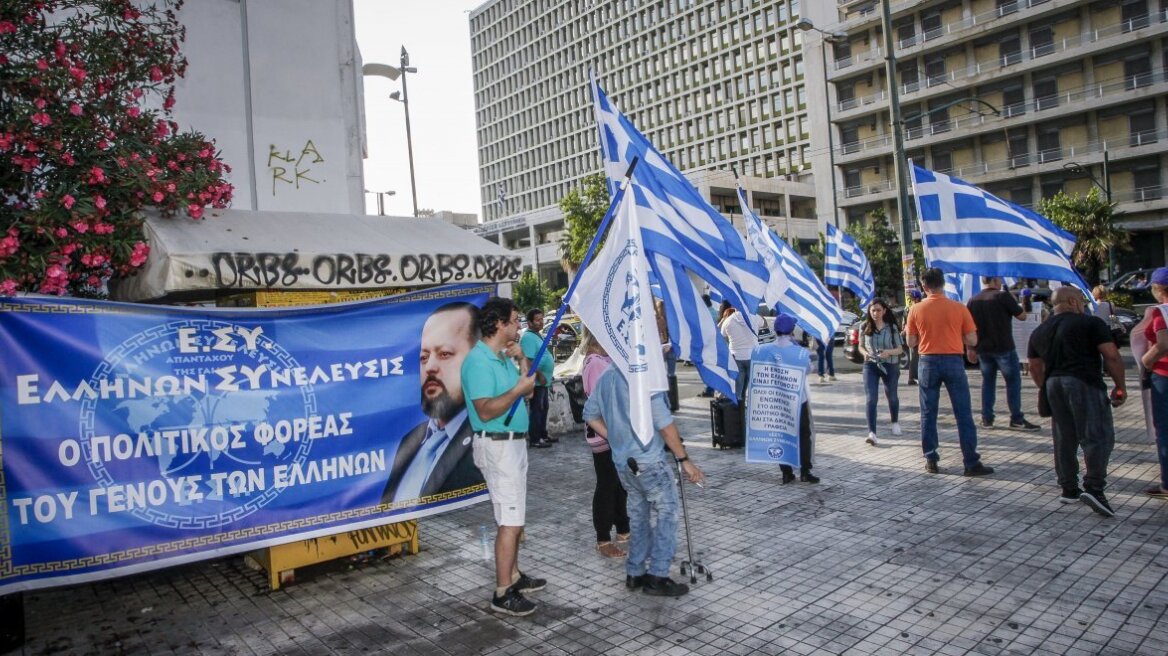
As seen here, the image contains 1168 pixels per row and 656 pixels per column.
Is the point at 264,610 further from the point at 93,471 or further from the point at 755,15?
the point at 755,15

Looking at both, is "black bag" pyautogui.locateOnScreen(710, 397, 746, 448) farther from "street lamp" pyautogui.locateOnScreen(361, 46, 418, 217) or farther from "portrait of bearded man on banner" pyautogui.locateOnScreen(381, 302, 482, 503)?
"street lamp" pyautogui.locateOnScreen(361, 46, 418, 217)

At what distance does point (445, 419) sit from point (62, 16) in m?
5.66

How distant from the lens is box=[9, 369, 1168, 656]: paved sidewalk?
4262 mm

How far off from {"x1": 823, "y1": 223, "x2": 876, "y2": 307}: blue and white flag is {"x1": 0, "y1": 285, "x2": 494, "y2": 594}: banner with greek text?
844 centimetres

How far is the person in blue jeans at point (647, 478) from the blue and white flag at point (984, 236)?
5.40 meters

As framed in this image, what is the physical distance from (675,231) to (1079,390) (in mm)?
3723

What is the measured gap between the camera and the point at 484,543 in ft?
21.0

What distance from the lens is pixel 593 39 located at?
9494 cm

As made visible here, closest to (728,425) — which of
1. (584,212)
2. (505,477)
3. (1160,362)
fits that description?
(1160,362)

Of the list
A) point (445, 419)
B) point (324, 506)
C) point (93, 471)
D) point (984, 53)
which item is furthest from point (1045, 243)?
point (984, 53)

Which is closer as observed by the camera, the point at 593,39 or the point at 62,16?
the point at 62,16

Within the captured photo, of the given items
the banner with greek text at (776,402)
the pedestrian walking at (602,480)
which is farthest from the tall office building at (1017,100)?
the pedestrian walking at (602,480)

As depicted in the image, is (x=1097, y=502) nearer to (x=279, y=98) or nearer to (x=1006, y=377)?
(x=1006, y=377)

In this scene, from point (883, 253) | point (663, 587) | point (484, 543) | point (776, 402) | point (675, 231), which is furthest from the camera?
point (883, 253)
